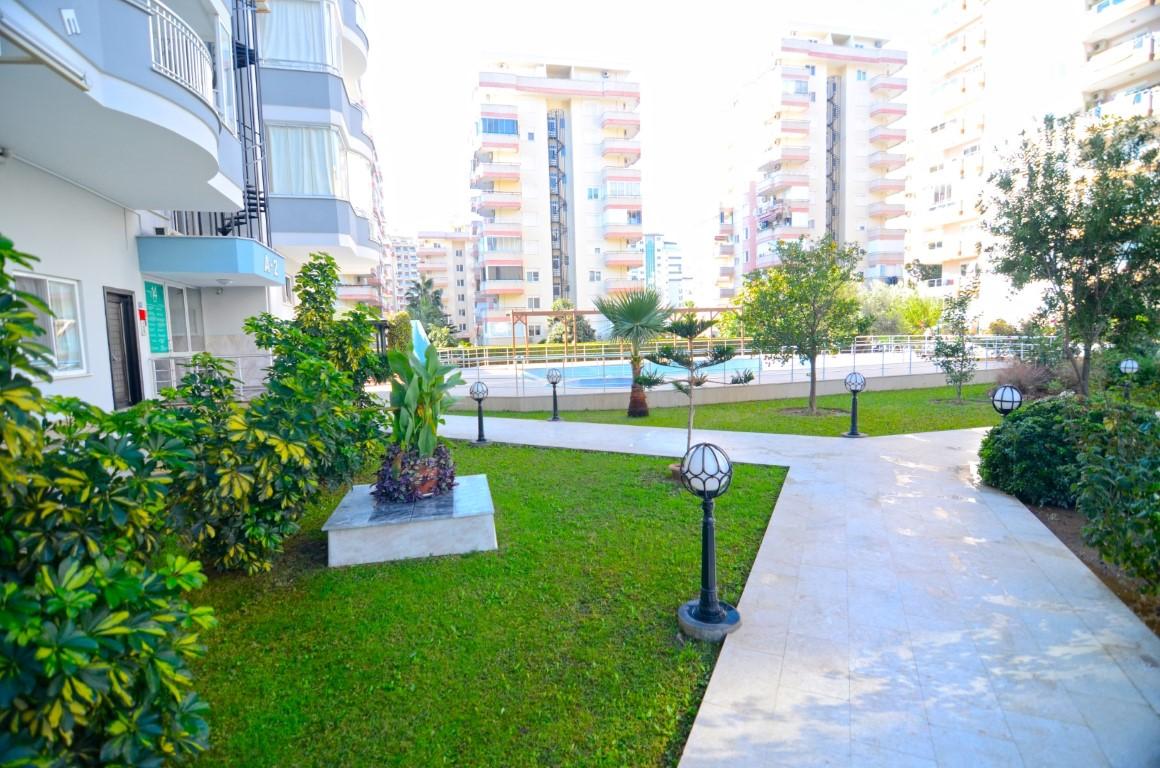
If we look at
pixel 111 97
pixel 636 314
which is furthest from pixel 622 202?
pixel 111 97

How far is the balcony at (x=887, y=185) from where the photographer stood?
52312mm

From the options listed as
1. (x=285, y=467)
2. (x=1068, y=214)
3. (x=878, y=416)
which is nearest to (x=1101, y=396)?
(x=1068, y=214)

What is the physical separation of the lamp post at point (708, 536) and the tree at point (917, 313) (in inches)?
1422

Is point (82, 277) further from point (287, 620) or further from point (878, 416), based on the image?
point (878, 416)

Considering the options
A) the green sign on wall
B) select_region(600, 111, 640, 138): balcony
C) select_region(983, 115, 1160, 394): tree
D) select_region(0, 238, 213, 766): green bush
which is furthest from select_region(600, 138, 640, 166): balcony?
select_region(0, 238, 213, 766): green bush

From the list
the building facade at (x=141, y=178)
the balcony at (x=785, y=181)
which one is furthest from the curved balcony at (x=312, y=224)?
the balcony at (x=785, y=181)

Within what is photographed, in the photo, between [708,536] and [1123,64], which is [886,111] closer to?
[1123,64]

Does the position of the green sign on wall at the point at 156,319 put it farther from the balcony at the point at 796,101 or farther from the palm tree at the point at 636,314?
the balcony at the point at 796,101

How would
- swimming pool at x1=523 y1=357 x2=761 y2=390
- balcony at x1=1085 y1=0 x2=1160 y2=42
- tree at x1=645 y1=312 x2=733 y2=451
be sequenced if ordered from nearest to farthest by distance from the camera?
tree at x1=645 y1=312 x2=733 y2=451
swimming pool at x1=523 y1=357 x2=761 y2=390
balcony at x1=1085 y1=0 x2=1160 y2=42

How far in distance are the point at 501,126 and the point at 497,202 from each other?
6009mm

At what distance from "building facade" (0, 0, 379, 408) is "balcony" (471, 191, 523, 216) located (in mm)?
33133

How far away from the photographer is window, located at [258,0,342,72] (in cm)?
1373

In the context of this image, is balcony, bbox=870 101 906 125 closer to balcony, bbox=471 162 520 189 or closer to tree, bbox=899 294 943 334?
tree, bbox=899 294 943 334

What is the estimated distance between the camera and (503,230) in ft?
155
